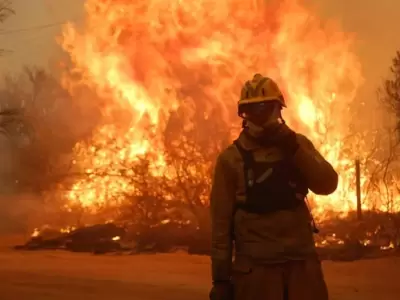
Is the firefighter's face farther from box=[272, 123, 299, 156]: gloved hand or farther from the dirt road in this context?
the dirt road

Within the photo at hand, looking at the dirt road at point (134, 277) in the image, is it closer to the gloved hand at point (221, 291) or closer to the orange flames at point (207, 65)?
the orange flames at point (207, 65)

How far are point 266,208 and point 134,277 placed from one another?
31.4 feet

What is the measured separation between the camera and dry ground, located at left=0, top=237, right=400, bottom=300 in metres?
11.0

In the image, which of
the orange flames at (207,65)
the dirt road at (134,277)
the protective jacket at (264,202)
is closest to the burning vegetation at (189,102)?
the orange flames at (207,65)

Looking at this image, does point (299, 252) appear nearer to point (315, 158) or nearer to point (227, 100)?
point (315, 158)

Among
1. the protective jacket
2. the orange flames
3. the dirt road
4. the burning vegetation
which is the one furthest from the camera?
the orange flames

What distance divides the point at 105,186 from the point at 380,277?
405 inches

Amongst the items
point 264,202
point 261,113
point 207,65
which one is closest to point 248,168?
point 264,202

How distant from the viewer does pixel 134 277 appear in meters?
13.2

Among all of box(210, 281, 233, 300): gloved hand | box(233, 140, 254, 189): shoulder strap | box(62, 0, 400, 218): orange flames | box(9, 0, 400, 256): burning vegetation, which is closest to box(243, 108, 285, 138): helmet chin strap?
box(233, 140, 254, 189): shoulder strap

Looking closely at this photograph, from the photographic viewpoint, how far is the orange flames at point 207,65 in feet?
70.0

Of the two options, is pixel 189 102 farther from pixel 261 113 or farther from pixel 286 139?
pixel 286 139

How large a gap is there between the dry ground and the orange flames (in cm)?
482

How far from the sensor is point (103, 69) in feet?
76.3
